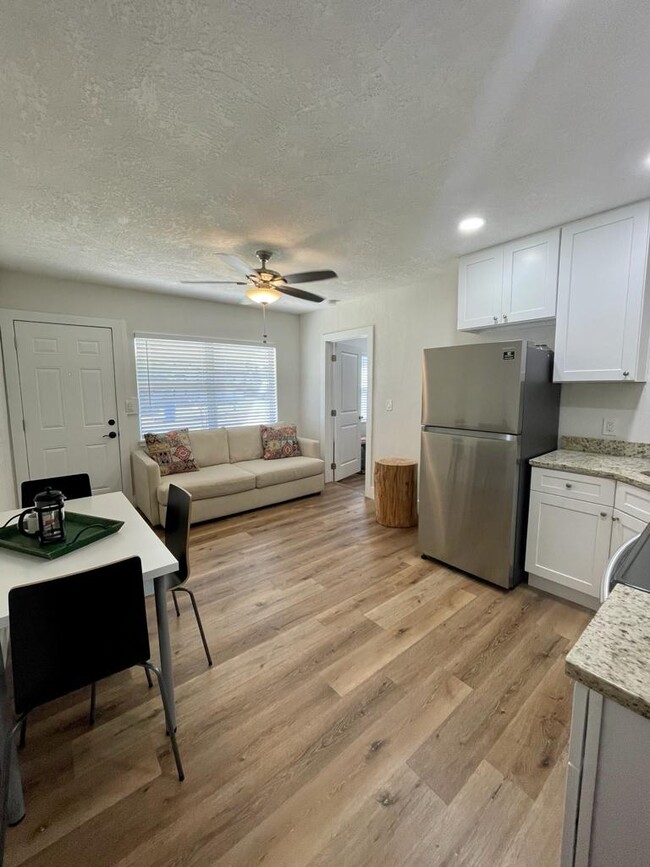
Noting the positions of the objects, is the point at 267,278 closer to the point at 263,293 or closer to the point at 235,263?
the point at 263,293

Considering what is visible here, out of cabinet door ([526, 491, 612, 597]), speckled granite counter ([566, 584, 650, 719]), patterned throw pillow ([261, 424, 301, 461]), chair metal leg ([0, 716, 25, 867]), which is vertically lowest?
chair metal leg ([0, 716, 25, 867])

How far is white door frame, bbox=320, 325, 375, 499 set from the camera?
4367mm

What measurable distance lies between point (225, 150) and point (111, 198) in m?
0.89

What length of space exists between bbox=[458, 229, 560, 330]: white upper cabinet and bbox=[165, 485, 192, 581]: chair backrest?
8.29 ft

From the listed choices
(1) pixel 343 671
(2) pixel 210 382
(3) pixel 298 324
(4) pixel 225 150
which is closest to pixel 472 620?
(1) pixel 343 671

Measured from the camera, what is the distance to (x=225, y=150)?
1704 mm

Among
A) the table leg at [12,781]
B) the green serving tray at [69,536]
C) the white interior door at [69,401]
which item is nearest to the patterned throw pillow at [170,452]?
the white interior door at [69,401]

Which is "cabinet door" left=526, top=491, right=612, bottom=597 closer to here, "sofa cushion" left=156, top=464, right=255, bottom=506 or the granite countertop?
the granite countertop

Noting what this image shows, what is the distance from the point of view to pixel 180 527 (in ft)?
6.30

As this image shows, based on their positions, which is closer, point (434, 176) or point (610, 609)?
point (610, 609)

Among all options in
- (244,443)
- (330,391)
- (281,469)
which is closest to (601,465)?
(281,469)

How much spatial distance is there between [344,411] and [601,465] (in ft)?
11.6

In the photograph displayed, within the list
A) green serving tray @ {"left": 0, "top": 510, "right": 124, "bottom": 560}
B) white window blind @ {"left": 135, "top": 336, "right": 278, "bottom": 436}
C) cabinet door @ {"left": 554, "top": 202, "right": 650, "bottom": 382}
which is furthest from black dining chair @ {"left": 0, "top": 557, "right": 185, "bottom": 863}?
white window blind @ {"left": 135, "top": 336, "right": 278, "bottom": 436}

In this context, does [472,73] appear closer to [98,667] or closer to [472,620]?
[98,667]
